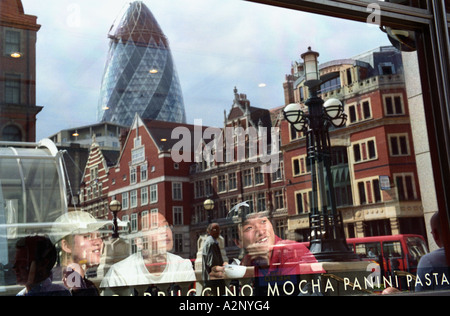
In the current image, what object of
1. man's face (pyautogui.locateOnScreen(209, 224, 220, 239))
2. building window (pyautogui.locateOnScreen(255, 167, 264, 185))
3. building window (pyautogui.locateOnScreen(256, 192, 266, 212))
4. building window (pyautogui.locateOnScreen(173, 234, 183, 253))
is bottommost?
building window (pyautogui.locateOnScreen(173, 234, 183, 253))

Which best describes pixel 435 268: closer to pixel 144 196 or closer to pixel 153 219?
pixel 153 219

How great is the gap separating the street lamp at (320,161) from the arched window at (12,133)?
237 cm

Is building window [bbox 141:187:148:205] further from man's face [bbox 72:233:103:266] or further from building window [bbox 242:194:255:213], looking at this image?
building window [bbox 242:194:255:213]

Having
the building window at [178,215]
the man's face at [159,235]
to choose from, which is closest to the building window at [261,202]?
the building window at [178,215]

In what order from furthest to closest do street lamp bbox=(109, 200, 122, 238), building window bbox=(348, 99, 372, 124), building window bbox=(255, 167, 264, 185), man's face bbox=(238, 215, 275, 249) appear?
building window bbox=(348, 99, 372, 124), building window bbox=(255, 167, 264, 185), man's face bbox=(238, 215, 275, 249), street lamp bbox=(109, 200, 122, 238)

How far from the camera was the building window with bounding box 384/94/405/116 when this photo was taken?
16.1 ft

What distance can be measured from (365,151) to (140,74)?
86.1 inches

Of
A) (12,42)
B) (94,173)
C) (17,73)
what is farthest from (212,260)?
(12,42)

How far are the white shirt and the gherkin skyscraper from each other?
1.05 metres

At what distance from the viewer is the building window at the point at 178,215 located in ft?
13.3

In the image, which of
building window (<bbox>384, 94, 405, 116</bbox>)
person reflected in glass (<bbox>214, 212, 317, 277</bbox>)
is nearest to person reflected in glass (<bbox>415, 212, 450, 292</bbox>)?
person reflected in glass (<bbox>214, 212, 317, 277</bbox>)

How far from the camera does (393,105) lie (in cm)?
496
